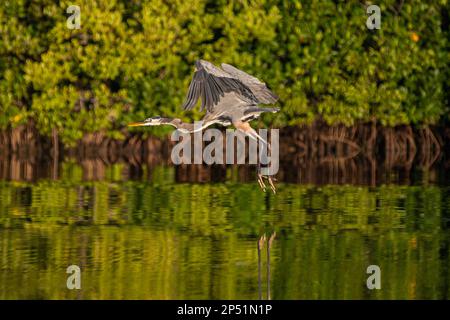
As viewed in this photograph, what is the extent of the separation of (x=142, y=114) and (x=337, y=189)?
9776mm

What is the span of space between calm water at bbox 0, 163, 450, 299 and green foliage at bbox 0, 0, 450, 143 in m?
7.20

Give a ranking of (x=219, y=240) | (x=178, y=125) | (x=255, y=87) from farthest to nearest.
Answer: (x=178, y=125), (x=255, y=87), (x=219, y=240)

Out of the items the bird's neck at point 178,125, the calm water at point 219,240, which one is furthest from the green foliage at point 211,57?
the bird's neck at point 178,125

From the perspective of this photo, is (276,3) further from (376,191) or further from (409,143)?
(376,191)

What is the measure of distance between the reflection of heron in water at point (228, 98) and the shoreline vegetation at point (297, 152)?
7.34 m

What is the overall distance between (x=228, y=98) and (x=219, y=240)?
7.72 feet

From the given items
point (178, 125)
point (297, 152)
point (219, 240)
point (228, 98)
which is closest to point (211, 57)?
point (297, 152)

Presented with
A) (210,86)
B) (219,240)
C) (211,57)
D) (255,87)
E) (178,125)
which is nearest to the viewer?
(219,240)

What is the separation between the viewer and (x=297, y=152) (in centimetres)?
3011

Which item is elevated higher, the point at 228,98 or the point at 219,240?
the point at 228,98

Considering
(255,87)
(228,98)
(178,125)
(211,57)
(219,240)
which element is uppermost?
(211,57)

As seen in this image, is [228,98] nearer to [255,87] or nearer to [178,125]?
[255,87]

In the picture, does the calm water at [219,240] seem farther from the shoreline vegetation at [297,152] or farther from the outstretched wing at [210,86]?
the shoreline vegetation at [297,152]

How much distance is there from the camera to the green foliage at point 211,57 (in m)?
27.7
